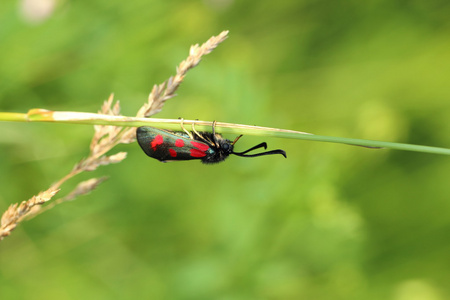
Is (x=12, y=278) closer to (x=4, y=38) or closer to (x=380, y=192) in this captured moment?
(x=4, y=38)

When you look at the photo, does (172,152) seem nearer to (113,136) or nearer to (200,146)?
(200,146)

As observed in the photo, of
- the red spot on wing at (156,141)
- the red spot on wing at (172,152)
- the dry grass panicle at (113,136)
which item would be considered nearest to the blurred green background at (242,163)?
the red spot on wing at (172,152)

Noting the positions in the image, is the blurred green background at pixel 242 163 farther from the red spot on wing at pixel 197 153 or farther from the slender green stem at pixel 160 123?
the slender green stem at pixel 160 123

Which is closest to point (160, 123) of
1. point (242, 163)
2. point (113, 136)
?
point (113, 136)

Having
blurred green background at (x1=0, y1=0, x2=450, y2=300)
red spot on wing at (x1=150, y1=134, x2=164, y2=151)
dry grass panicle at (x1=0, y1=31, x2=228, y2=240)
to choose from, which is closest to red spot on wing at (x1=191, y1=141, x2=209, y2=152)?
red spot on wing at (x1=150, y1=134, x2=164, y2=151)

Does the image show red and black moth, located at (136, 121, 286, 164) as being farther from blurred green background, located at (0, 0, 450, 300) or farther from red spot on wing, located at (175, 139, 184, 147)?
blurred green background, located at (0, 0, 450, 300)
